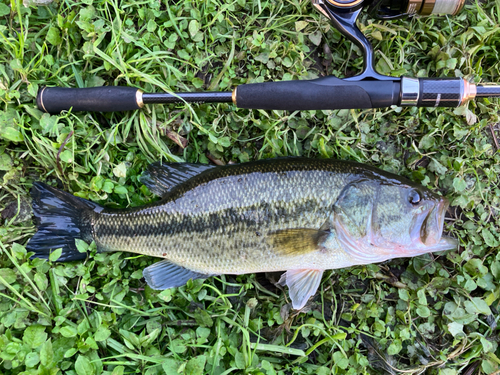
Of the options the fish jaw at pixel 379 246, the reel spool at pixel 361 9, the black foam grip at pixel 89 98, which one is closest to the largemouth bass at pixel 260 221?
the fish jaw at pixel 379 246

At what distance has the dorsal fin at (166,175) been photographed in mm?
2332

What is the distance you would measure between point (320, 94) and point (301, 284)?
1237 mm

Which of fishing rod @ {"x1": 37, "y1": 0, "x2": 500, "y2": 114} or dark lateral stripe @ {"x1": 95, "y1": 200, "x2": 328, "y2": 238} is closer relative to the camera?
fishing rod @ {"x1": 37, "y1": 0, "x2": 500, "y2": 114}

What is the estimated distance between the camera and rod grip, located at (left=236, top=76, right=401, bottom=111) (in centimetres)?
201

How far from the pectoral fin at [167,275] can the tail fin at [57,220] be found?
48cm

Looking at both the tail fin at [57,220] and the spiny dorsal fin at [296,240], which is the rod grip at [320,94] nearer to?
the spiny dorsal fin at [296,240]

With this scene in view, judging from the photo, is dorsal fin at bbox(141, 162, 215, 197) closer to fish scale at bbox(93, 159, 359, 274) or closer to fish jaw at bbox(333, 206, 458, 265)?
fish scale at bbox(93, 159, 359, 274)

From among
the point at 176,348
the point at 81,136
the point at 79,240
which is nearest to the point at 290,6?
the point at 81,136

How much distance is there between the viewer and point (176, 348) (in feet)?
7.33

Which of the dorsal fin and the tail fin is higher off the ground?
the dorsal fin

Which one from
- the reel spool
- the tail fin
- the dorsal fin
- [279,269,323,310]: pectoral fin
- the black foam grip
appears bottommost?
[279,269,323,310]: pectoral fin

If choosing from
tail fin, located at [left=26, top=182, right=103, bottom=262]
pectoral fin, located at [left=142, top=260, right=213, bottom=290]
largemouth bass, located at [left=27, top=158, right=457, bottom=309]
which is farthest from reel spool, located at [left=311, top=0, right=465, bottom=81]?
tail fin, located at [left=26, top=182, right=103, bottom=262]

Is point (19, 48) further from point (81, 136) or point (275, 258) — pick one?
point (275, 258)

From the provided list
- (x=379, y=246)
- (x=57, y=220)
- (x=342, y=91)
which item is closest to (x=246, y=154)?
(x=342, y=91)
